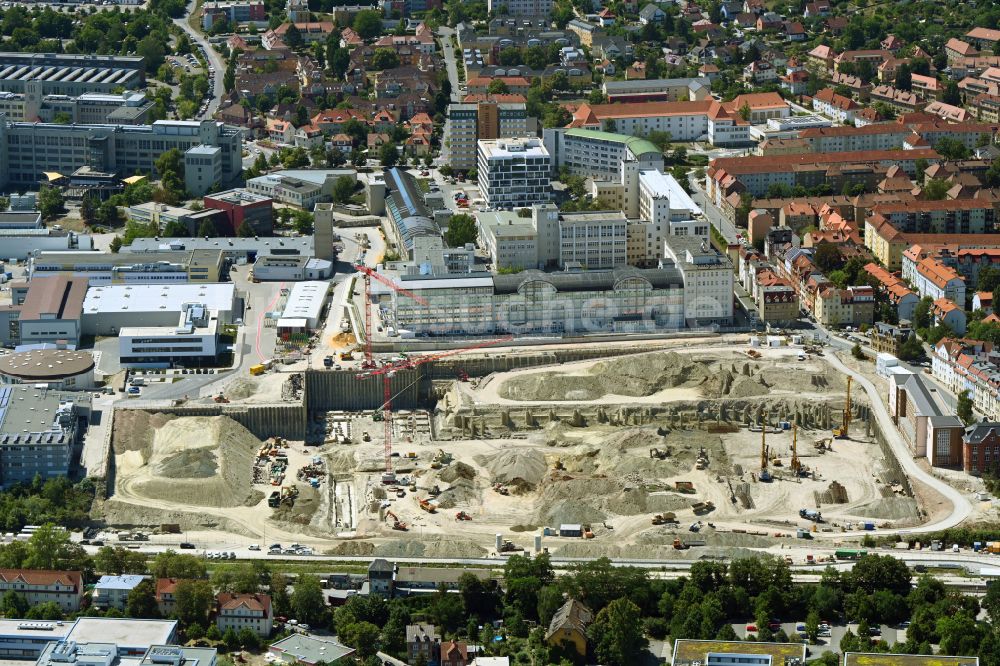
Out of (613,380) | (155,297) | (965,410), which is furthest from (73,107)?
(965,410)

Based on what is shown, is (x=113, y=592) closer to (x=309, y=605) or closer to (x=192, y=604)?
(x=192, y=604)

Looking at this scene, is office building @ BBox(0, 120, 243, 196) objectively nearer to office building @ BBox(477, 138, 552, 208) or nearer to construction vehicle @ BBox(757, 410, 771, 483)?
office building @ BBox(477, 138, 552, 208)

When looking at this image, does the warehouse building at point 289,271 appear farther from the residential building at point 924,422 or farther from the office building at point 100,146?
the residential building at point 924,422

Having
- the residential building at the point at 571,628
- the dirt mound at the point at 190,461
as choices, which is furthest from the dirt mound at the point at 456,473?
the residential building at the point at 571,628

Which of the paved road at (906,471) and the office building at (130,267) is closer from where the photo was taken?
the paved road at (906,471)

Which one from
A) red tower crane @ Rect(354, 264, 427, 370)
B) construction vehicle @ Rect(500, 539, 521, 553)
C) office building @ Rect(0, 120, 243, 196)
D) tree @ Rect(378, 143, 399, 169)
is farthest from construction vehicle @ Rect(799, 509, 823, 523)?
office building @ Rect(0, 120, 243, 196)

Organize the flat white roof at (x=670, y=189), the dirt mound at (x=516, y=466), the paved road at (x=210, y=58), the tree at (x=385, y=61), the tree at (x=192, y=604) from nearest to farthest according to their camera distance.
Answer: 1. the tree at (x=192, y=604)
2. the dirt mound at (x=516, y=466)
3. the flat white roof at (x=670, y=189)
4. the paved road at (x=210, y=58)
5. the tree at (x=385, y=61)

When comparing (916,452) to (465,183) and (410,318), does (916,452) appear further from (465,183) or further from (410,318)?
(465,183)

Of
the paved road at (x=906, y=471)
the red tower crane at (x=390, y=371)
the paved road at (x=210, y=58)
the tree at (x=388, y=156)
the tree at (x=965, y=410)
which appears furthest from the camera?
the paved road at (x=210, y=58)

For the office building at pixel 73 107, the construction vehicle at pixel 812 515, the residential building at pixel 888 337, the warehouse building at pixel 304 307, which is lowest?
the construction vehicle at pixel 812 515
